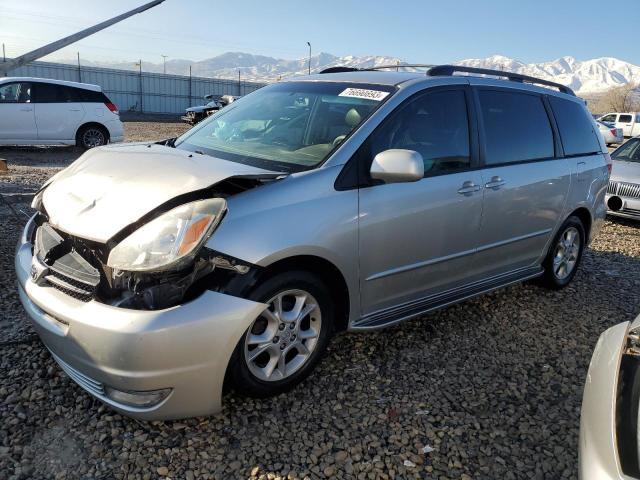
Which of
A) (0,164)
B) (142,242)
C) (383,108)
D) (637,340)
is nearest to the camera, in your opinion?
(637,340)

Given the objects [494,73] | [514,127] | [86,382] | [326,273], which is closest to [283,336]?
[326,273]

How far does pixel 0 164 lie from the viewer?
843 centimetres

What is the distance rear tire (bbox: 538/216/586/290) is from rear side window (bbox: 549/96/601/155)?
644mm

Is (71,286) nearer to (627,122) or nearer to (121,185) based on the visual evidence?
(121,185)

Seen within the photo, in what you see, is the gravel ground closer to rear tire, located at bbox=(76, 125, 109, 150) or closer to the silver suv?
the silver suv

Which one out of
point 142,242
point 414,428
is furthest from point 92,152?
point 414,428

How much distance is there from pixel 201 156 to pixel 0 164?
712 centimetres

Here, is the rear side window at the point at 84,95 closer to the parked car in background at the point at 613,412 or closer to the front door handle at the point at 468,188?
the front door handle at the point at 468,188

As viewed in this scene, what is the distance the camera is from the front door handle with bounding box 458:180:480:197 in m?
3.39

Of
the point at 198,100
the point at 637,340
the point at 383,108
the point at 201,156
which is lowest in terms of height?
the point at 198,100

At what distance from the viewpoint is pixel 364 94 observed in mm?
3266

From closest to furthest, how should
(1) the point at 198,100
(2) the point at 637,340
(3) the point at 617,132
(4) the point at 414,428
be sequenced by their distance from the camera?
(2) the point at 637,340, (4) the point at 414,428, (3) the point at 617,132, (1) the point at 198,100

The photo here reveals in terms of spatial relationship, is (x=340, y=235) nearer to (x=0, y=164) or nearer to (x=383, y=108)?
(x=383, y=108)

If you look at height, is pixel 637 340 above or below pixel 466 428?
above
